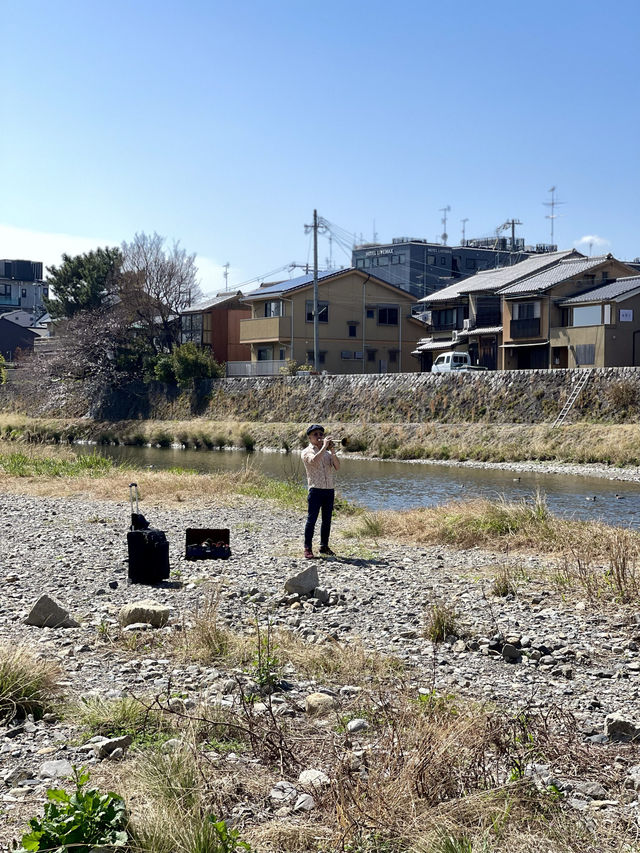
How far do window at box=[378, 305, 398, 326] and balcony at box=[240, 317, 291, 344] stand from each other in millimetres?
7450

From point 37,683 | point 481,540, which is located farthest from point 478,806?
point 481,540

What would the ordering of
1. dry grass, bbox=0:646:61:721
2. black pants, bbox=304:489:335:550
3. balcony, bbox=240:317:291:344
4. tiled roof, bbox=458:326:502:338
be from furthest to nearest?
balcony, bbox=240:317:291:344 → tiled roof, bbox=458:326:502:338 → black pants, bbox=304:489:335:550 → dry grass, bbox=0:646:61:721

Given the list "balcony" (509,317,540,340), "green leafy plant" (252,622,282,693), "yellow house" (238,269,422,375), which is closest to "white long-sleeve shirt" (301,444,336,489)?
"green leafy plant" (252,622,282,693)

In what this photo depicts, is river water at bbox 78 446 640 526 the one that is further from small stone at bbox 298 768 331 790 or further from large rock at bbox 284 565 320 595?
small stone at bbox 298 768 331 790

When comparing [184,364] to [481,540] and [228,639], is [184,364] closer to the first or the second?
[481,540]

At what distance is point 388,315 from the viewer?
64.4 m

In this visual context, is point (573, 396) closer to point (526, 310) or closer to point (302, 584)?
point (526, 310)

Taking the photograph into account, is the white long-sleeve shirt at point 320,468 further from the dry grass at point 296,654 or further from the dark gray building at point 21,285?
the dark gray building at point 21,285

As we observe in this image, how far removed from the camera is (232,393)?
183 ft

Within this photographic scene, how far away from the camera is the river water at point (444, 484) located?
22469 mm

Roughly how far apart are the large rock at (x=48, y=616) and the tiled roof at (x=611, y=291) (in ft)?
145

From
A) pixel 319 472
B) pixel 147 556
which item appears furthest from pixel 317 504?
pixel 147 556

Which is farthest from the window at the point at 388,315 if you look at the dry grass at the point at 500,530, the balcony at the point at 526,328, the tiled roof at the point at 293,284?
the dry grass at the point at 500,530

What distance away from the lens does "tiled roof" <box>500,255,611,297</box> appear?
5203cm
